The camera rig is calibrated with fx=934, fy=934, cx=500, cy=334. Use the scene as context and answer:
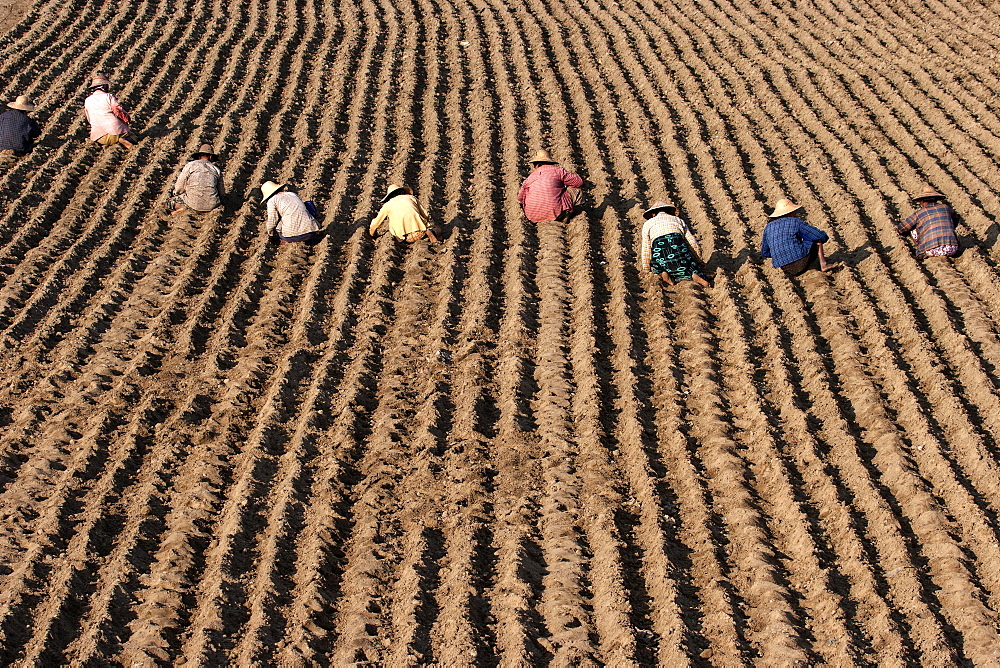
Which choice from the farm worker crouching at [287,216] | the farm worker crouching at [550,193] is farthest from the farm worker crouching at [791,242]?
the farm worker crouching at [287,216]

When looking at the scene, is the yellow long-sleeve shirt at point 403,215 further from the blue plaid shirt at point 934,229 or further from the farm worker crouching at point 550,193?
the blue plaid shirt at point 934,229

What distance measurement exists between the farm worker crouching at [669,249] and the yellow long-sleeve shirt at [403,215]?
1.94 m

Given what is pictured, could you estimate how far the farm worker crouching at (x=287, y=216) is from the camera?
790 cm

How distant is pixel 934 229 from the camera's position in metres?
7.43

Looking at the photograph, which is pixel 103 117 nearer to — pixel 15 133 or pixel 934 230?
pixel 15 133

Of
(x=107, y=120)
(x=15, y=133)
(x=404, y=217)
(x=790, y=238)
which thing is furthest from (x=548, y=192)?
(x=15, y=133)

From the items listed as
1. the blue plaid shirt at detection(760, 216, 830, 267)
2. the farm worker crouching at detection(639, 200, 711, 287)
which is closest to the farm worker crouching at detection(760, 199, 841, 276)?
the blue plaid shirt at detection(760, 216, 830, 267)

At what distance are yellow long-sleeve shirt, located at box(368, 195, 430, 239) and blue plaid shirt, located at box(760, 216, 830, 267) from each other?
285 centimetres

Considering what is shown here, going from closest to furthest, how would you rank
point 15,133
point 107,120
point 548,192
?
point 548,192 < point 15,133 < point 107,120

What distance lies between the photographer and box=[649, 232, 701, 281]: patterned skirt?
7156mm

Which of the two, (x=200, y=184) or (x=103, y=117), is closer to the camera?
(x=200, y=184)

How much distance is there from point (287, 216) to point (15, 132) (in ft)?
12.8

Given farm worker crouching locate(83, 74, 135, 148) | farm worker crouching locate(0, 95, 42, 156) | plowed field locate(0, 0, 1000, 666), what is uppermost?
farm worker crouching locate(83, 74, 135, 148)

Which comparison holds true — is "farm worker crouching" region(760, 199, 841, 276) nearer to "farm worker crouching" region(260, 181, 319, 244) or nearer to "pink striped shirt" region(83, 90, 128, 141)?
"farm worker crouching" region(260, 181, 319, 244)
